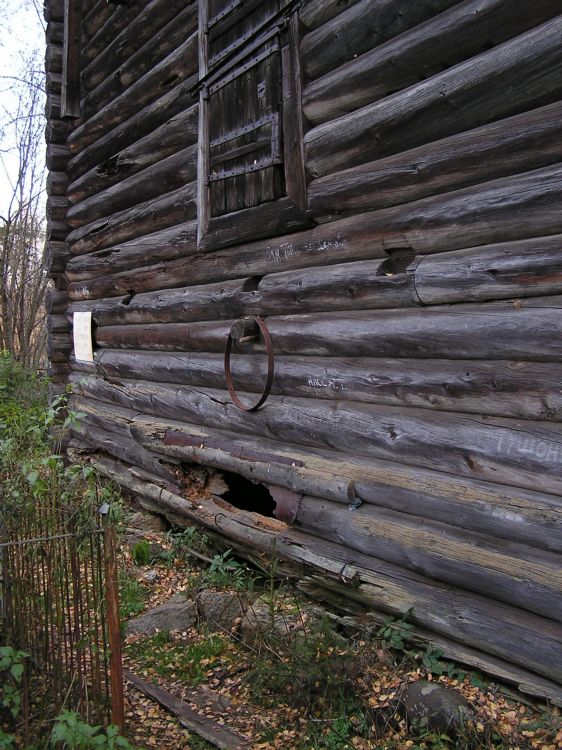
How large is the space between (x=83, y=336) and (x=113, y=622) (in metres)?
5.68

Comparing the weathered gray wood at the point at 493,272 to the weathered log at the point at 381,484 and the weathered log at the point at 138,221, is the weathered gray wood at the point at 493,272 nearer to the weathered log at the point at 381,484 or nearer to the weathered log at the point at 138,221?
the weathered log at the point at 381,484

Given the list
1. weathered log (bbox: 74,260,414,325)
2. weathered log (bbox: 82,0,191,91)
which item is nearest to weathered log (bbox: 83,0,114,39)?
weathered log (bbox: 82,0,191,91)

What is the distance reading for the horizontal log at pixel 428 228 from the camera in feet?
10.2

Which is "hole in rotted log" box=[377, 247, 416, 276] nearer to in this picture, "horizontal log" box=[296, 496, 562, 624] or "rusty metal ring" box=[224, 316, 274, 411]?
"rusty metal ring" box=[224, 316, 274, 411]

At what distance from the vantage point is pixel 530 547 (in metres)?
3.18

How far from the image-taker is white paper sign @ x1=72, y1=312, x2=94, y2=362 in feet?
26.8

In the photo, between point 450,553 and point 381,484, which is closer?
point 450,553

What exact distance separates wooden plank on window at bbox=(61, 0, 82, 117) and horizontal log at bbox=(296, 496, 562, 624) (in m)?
6.59

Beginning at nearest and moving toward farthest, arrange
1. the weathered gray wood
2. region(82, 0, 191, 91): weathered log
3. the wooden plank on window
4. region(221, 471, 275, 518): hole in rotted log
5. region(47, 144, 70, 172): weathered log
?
the weathered gray wood
region(221, 471, 275, 518): hole in rotted log
region(82, 0, 191, 91): weathered log
the wooden plank on window
region(47, 144, 70, 172): weathered log

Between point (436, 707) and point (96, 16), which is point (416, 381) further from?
point (96, 16)

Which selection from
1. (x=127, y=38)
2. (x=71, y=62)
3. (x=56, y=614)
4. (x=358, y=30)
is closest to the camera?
(x=56, y=614)

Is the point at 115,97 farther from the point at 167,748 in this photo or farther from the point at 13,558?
the point at 167,748

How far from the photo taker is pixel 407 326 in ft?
12.4

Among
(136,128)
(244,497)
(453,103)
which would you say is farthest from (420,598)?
(136,128)
